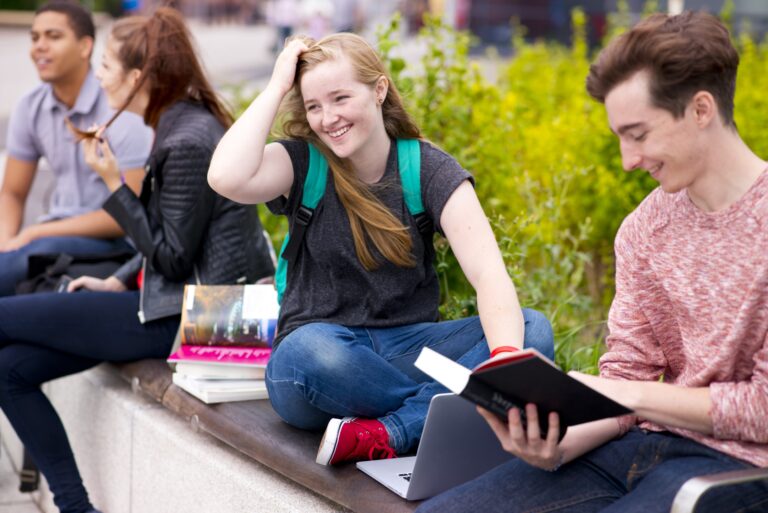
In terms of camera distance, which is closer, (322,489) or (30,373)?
(322,489)

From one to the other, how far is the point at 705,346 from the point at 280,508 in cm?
123

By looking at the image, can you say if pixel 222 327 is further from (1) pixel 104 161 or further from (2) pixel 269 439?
(1) pixel 104 161

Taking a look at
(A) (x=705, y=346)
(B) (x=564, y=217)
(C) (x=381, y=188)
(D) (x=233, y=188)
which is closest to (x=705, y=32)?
(A) (x=705, y=346)

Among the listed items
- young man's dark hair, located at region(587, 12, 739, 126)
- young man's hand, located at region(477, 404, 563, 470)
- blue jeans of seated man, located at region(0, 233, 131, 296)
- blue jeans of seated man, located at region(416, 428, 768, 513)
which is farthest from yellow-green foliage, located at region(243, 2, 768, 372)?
young man's dark hair, located at region(587, 12, 739, 126)

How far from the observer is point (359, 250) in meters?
2.96

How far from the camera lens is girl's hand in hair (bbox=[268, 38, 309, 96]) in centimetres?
289

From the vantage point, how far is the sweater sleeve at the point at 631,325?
2367 millimetres

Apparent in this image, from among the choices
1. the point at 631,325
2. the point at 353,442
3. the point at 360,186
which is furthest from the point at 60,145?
the point at 631,325

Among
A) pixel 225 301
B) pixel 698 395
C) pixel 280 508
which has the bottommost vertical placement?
pixel 280 508

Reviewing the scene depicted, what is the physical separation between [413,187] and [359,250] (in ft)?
0.75

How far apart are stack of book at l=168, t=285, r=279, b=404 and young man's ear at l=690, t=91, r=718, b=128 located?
1.69 m

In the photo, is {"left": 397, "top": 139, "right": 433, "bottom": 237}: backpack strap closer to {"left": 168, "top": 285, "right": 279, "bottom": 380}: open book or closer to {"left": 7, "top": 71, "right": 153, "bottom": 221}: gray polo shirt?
{"left": 168, "top": 285, "right": 279, "bottom": 380}: open book

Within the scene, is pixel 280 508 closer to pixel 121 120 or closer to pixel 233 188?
pixel 233 188

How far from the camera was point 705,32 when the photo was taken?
2094mm
